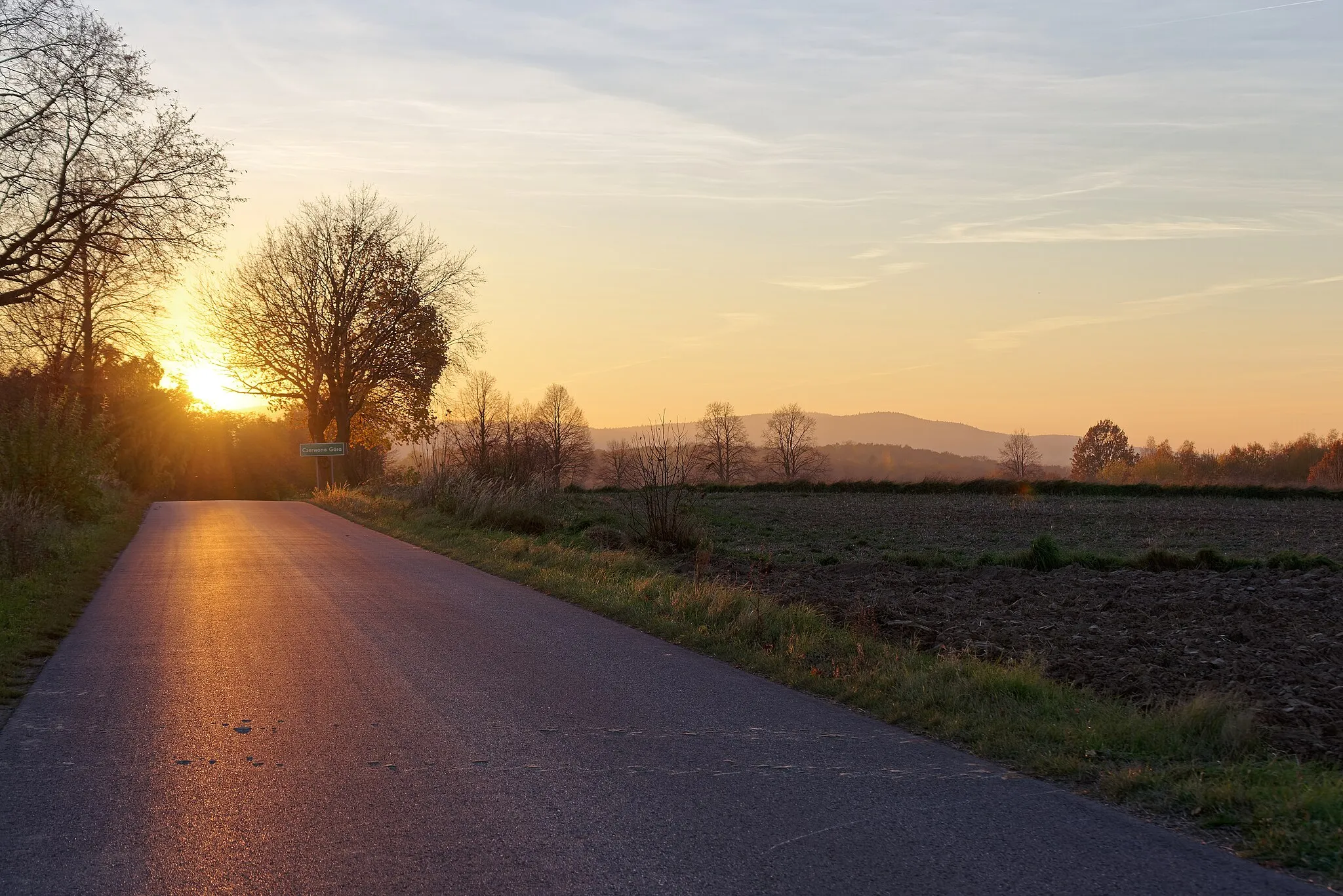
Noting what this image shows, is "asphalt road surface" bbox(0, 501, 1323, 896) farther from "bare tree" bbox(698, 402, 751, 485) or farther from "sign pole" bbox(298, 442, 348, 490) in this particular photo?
"bare tree" bbox(698, 402, 751, 485)

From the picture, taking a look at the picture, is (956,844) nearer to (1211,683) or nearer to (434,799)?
(434,799)

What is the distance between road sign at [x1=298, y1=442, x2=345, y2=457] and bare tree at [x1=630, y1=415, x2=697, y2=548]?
29.9 metres

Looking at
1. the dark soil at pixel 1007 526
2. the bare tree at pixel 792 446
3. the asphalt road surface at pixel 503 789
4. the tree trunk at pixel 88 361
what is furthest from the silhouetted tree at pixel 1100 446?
the asphalt road surface at pixel 503 789

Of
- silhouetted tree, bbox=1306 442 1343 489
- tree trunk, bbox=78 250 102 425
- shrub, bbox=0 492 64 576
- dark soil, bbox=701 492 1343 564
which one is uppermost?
tree trunk, bbox=78 250 102 425

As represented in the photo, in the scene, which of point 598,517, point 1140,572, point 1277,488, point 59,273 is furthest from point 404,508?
point 1277,488

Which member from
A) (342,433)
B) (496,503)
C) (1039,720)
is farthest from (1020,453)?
(1039,720)

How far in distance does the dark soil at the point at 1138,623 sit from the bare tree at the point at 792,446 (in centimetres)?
7916

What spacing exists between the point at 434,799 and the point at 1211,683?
19.2 ft

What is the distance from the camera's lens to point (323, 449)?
47094mm

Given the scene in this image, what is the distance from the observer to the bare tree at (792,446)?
317 feet

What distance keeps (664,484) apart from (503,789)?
13.8m

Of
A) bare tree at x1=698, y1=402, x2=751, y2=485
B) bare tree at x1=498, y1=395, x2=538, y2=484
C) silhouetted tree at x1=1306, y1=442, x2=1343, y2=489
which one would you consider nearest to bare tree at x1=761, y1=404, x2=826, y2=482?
bare tree at x1=698, y1=402, x2=751, y2=485

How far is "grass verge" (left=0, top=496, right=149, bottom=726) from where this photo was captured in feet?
29.6

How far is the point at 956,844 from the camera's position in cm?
477
